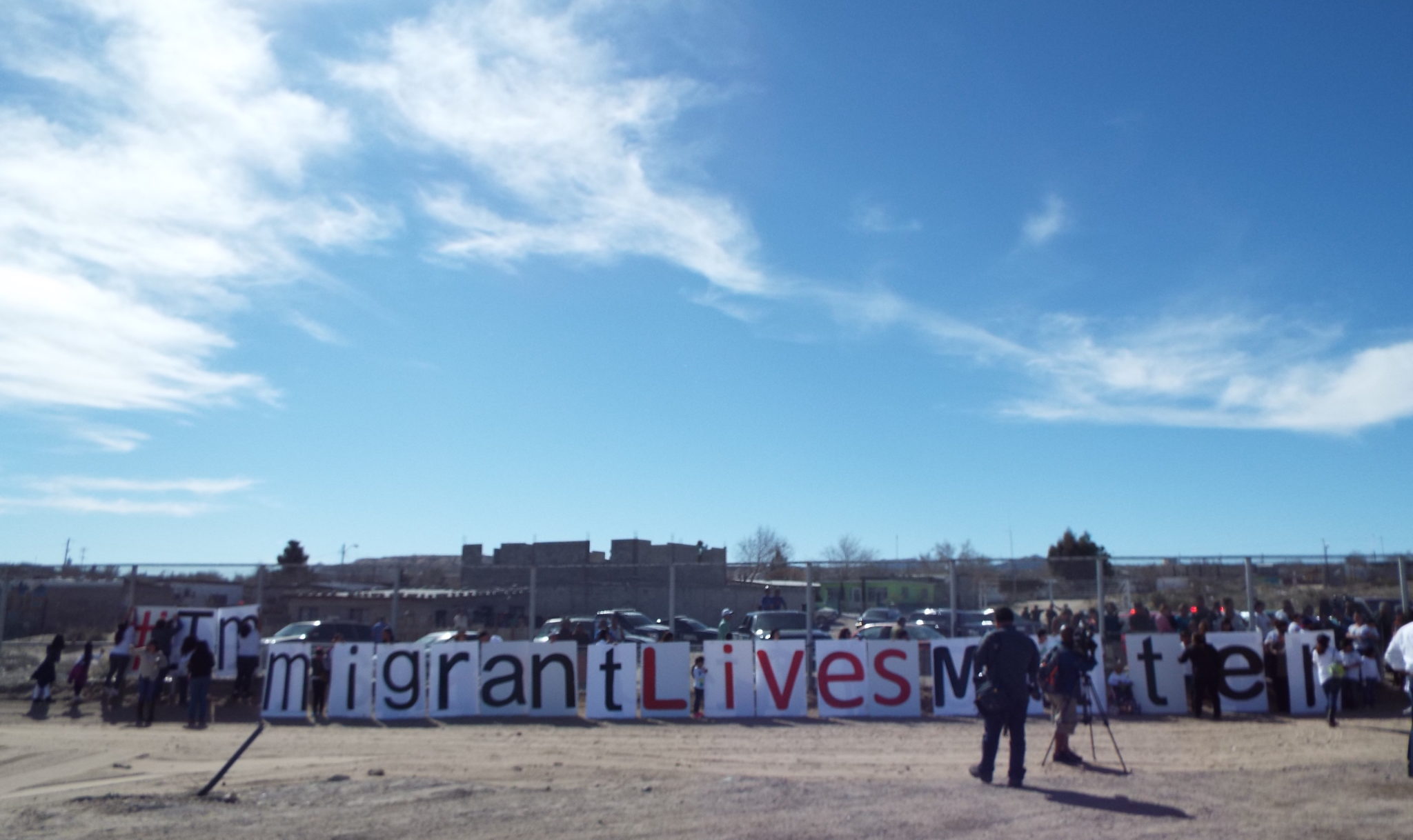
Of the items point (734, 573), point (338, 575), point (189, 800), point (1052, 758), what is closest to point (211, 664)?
point (338, 575)

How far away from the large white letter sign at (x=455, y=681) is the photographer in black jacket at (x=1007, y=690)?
938cm

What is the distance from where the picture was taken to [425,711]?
16.8m

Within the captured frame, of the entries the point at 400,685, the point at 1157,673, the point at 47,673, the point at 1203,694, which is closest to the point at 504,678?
the point at 400,685

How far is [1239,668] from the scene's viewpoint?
16078 mm

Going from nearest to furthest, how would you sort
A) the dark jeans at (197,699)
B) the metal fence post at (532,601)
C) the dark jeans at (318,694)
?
1. the dark jeans at (197,699)
2. the dark jeans at (318,694)
3. the metal fence post at (532,601)

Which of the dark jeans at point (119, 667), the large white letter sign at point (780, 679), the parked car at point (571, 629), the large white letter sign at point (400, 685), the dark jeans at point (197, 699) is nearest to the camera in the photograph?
the large white letter sign at point (780, 679)

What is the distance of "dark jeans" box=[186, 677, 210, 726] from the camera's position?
55.1ft

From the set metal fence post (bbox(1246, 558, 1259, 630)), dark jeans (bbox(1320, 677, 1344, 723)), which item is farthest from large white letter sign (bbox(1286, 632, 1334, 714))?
metal fence post (bbox(1246, 558, 1259, 630))

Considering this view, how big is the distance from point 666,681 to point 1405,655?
10107mm

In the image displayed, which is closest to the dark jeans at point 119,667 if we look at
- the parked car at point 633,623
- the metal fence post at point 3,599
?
the metal fence post at point 3,599

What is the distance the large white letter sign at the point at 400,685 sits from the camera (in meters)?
16.7

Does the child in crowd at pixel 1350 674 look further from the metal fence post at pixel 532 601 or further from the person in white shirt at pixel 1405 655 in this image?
the metal fence post at pixel 532 601

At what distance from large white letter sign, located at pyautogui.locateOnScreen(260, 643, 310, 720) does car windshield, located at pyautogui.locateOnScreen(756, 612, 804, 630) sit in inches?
365

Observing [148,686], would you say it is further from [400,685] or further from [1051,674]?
[1051,674]
